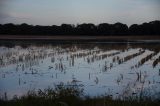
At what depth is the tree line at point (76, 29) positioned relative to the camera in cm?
5247

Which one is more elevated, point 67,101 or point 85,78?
point 67,101

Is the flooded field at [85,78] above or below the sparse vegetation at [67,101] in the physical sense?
below

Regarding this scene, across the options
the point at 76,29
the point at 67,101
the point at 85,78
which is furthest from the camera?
the point at 76,29

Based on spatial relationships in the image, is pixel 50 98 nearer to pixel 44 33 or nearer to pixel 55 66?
pixel 55 66

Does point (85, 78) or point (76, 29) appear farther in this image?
point (76, 29)

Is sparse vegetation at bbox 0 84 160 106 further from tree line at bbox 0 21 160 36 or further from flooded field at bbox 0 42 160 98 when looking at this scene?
tree line at bbox 0 21 160 36

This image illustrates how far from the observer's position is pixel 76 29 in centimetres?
5925

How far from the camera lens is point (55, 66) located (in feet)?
50.0

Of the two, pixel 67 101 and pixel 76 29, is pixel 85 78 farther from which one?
pixel 76 29

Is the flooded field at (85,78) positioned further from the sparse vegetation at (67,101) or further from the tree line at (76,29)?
the tree line at (76,29)

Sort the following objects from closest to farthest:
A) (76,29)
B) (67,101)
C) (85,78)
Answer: (67,101)
(85,78)
(76,29)

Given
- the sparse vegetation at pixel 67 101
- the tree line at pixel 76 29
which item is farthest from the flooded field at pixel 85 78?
the tree line at pixel 76 29

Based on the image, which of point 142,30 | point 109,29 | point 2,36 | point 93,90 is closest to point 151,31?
point 142,30

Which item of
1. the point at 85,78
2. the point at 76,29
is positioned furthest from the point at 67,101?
the point at 76,29
